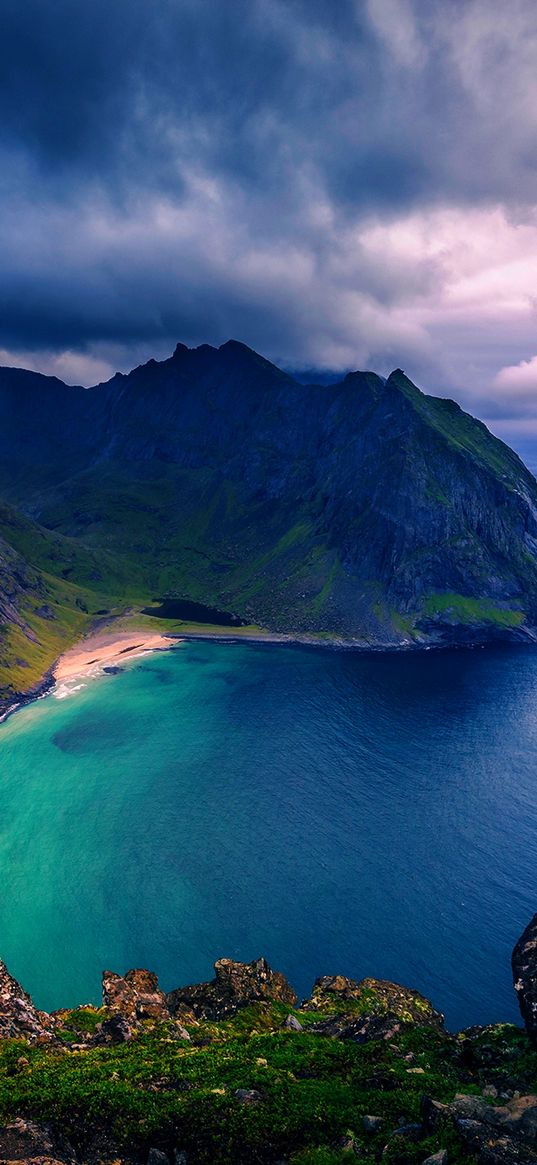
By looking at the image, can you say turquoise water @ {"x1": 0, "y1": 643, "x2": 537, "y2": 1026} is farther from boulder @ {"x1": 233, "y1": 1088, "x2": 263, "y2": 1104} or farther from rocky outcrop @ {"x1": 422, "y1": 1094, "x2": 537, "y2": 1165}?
rocky outcrop @ {"x1": 422, "y1": 1094, "x2": 537, "y2": 1165}

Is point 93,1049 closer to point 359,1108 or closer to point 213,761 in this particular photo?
point 359,1108

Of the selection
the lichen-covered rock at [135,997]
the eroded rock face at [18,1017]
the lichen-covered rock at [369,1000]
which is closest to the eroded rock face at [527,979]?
the lichen-covered rock at [369,1000]

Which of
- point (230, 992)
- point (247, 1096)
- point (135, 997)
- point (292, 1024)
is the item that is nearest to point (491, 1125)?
point (247, 1096)

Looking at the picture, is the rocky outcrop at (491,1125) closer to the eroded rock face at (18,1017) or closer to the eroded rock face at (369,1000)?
the eroded rock face at (18,1017)

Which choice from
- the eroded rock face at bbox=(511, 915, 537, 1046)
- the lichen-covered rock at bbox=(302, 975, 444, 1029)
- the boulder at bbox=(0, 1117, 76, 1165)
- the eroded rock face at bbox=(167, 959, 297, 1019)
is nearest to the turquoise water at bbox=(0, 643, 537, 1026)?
the lichen-covered rock at bbox=(302, 975, 444, 1029)

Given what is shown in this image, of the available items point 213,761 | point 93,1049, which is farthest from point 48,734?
point 93,1049

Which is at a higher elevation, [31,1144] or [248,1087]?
[31,1144]

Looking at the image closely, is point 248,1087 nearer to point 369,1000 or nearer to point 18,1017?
point 18,1017
